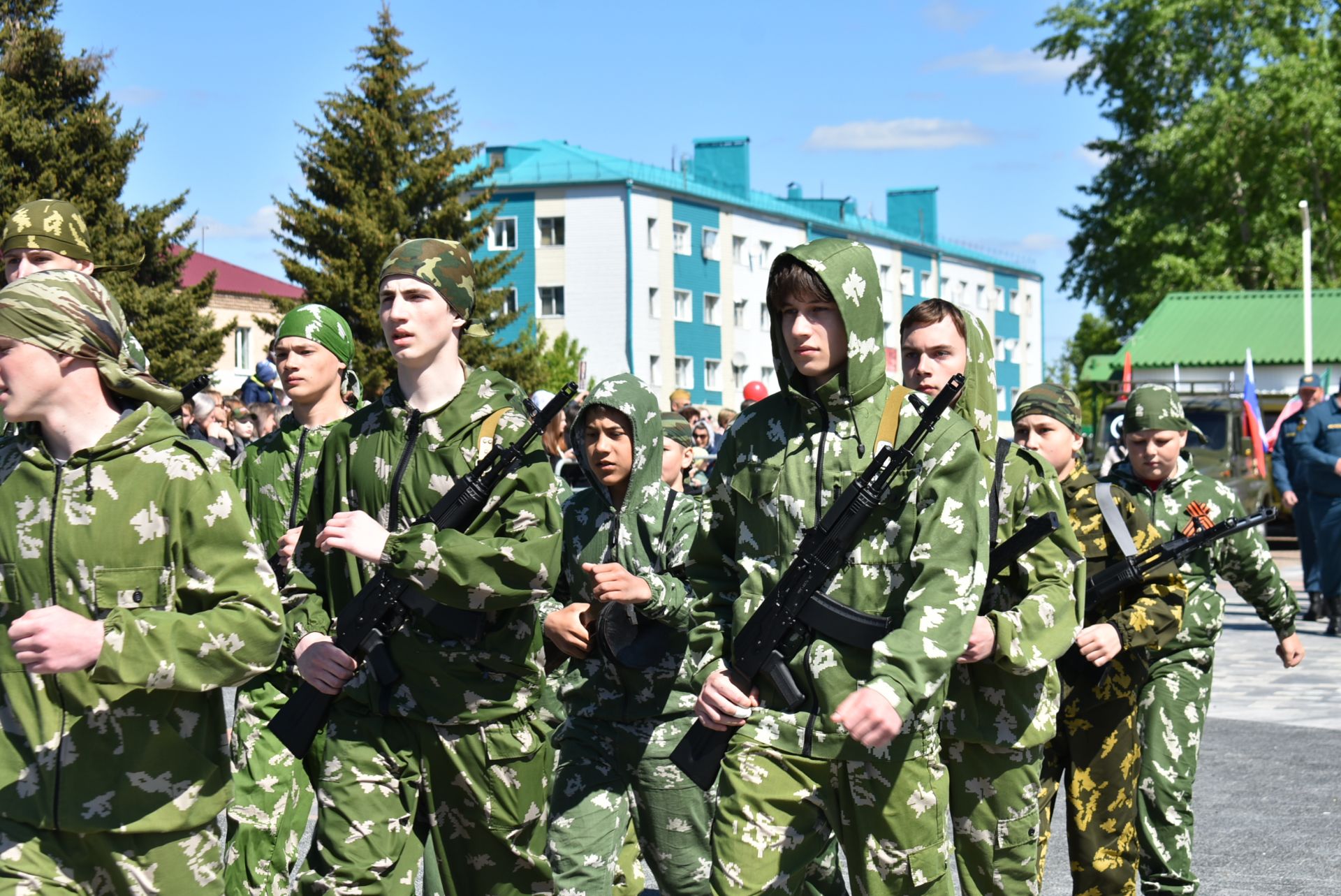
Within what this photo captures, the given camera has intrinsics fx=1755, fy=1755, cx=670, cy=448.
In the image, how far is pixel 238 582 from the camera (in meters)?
3.97

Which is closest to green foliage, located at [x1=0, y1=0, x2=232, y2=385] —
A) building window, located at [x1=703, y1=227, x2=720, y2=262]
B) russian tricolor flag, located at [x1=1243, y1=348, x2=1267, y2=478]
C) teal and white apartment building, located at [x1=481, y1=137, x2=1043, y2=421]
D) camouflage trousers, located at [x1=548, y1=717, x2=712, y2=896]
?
russian tricolor flag, located at [x1=1243, y1=348, x2=1267, y2=478]

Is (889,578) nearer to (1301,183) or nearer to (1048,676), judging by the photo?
(1048,676)

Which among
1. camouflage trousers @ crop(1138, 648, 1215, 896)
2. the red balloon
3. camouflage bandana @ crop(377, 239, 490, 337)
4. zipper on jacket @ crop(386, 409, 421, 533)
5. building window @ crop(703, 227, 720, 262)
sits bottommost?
camouflage trousers @ crop(1138, 648, 1215, 896)

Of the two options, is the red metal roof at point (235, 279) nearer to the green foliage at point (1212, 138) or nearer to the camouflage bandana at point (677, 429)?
the green foliage at point (1212, 138)

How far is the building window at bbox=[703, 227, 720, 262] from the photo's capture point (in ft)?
226

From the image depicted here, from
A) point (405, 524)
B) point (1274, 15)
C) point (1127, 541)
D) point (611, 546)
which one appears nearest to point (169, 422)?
point (405, 524)

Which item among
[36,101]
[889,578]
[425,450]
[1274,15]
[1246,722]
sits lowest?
[1246,722]

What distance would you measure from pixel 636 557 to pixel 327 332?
1633 millimetres

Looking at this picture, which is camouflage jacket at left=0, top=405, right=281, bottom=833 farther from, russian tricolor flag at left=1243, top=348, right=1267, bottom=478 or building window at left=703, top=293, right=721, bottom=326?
building window at left=703, top=293, right=721, bottom=326

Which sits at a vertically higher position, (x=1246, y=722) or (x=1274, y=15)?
(x=1274, y=15)

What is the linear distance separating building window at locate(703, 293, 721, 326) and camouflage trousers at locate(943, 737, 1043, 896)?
64.3m

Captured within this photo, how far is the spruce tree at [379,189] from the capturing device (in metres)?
47.2

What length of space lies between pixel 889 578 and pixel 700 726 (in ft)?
2.06

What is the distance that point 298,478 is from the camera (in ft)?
21.7
